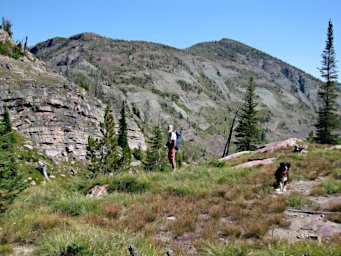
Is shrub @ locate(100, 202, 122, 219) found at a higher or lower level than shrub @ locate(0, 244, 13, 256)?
lower

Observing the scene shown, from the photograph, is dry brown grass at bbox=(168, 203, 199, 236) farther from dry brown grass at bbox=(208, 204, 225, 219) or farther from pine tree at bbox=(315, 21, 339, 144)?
pine tree at bbox=(315, 21, 339, 144)

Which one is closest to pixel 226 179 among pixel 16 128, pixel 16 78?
pixel 16 128

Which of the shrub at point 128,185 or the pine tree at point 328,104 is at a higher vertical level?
the pine tree at point 328,104

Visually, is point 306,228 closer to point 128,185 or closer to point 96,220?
point 96,220

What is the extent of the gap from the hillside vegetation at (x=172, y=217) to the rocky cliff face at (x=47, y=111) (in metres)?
59.7

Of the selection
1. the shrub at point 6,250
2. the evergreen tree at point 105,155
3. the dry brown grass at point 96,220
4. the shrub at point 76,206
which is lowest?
the evergreen tree at point 105,155

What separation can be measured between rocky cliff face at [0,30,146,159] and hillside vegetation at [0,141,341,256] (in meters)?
59.7

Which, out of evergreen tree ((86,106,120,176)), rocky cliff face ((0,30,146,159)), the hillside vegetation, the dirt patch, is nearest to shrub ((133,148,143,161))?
rocky cliff face ((0,30,146,159))

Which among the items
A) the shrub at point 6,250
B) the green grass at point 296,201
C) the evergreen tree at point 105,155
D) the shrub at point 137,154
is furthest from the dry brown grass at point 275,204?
the shrub at point 137,154

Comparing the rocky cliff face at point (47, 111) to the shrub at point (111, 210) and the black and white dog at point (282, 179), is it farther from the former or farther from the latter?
the black and white dog at point (282, 179)

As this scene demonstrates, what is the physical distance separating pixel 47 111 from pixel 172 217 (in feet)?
227

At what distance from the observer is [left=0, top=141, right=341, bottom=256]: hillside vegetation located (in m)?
3.95

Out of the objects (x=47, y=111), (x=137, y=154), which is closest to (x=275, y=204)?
(x=47, y=111)

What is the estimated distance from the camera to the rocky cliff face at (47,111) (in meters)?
61.1
